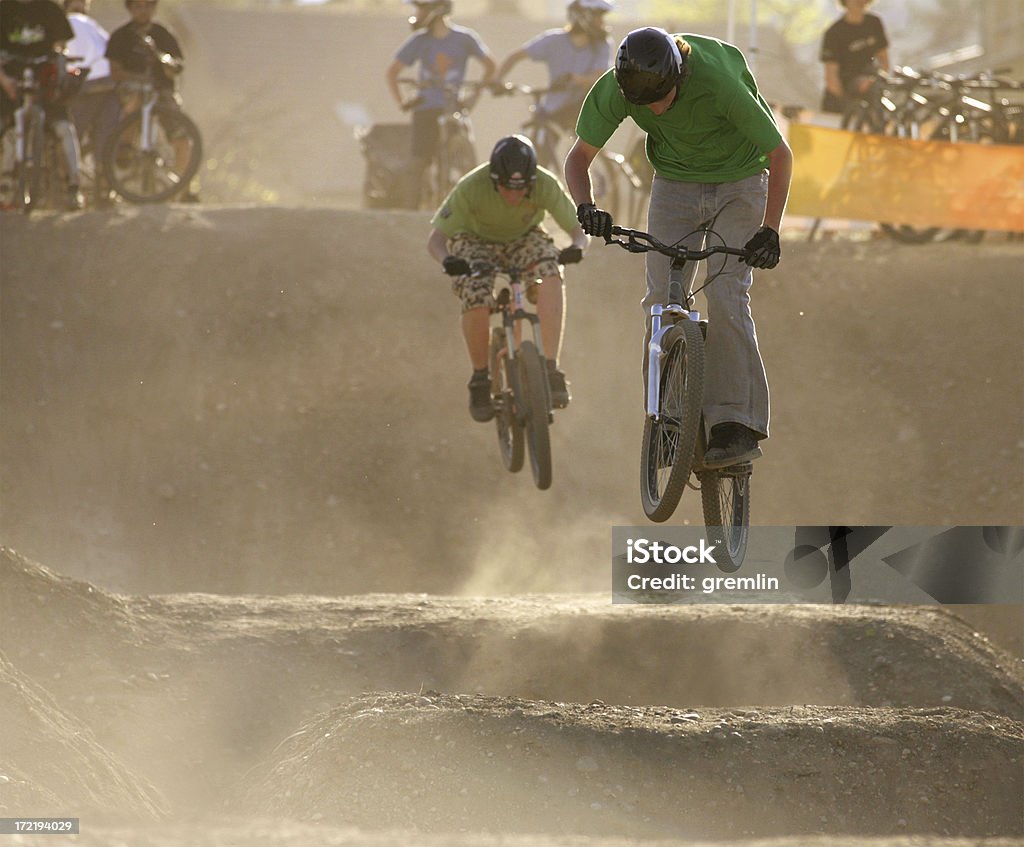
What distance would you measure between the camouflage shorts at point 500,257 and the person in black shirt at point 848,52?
748 cm

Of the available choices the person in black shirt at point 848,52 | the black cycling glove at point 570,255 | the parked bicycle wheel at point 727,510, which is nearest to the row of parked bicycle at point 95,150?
the person in black shirt at point 848,52

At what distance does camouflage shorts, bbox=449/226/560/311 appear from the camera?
31.6 feet

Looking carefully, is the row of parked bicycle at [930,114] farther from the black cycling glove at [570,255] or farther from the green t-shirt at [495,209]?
the black cycling glove at [570,255]

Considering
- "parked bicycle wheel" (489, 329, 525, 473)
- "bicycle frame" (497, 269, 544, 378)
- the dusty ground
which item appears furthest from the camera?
"parked bicycle wheel" (489, 329, 525, 473)

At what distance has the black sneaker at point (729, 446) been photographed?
23.6 feet

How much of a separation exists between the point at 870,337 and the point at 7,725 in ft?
35.0

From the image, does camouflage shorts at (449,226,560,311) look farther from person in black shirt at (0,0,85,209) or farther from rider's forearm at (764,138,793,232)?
person in black shirt at (0,0,85,209)

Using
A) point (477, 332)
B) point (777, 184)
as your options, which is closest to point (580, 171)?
point (777, 184)

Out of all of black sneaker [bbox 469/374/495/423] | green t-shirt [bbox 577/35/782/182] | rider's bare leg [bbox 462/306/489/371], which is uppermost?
green t-shirt [bbox 577/35/782/182]

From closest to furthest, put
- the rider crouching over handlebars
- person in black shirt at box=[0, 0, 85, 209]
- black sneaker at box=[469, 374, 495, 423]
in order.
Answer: the rider crouching over handlebars, black sneaker at box=[469, 374, 495, 423], person in black shirt at box=[0, 0, 85, 209]

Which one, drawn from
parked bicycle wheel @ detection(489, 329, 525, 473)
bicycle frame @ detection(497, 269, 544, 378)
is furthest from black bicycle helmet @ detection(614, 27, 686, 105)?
parked bicycle wheel @ detection(489, 329, 525, 473)

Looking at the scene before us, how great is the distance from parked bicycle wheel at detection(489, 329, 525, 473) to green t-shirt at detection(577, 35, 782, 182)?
2433mm

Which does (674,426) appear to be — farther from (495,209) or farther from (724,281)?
(495,209)

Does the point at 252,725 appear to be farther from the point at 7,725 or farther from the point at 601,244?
the point at 601,244
